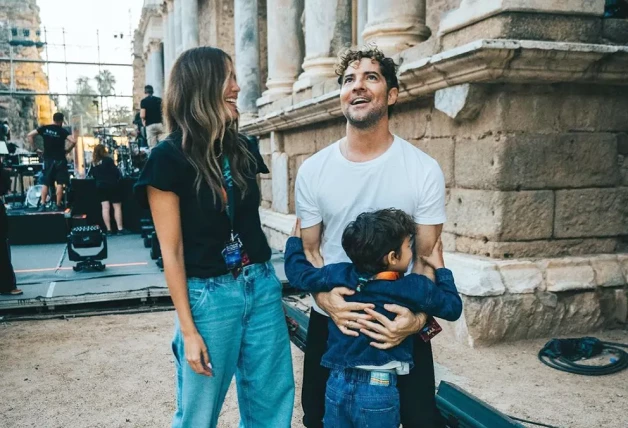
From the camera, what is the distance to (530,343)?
422 cm

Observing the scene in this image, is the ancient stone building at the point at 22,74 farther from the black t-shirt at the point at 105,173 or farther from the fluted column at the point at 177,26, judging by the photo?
the black t-shirt at the point at 105,173

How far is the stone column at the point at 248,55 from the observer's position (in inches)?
424

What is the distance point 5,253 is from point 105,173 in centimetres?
507

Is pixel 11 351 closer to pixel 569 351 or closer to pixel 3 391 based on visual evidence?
pixel 3 391

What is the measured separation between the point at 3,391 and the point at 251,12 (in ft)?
28.6

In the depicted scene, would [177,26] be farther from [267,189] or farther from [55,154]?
[267,189]

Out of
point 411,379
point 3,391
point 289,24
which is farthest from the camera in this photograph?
point 289,24

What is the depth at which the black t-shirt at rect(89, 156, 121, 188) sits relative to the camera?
34.1 feet

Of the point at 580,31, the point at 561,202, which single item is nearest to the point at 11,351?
the point at 561,202

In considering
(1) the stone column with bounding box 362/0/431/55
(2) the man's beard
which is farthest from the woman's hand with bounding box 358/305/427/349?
(1) the stone column with bounding box 362/0/431/55

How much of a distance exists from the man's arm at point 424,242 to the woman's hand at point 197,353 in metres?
0.81

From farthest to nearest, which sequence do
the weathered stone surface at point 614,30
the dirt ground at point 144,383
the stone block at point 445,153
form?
the stone block at point 445,153 < the weathered stone surface at point 614,30 < the dirt ground at point 144,383

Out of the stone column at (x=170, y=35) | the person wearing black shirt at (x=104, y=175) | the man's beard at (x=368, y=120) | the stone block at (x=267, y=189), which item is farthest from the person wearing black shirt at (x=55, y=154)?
the man's beard at (x=368, y=120)

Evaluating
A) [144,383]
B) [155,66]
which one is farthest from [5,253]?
[155,66]
